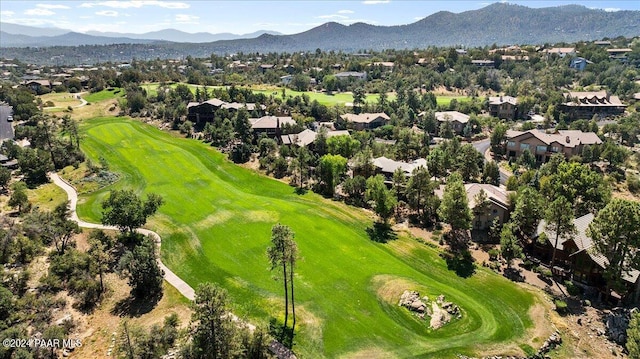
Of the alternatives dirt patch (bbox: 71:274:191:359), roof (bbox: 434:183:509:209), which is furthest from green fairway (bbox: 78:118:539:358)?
roof (bbox: 434:183:509:209)

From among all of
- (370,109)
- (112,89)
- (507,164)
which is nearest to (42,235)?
(507,164)

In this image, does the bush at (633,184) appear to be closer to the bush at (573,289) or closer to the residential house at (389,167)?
the residential house at (389,167)

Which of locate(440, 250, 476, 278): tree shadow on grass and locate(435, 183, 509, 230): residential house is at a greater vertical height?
locate(435, 183, 509, 230): residential house

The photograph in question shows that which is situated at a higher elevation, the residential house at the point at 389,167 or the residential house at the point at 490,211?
the residential house at the point at 389,167

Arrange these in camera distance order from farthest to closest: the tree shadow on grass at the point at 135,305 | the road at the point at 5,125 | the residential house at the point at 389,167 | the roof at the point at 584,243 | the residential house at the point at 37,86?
the residential house at the point at 37,86, the road at the point at 5,125, the residential house at the point at 389,167, the roof at the point at 584,243, the tree shadow on grass at the point at 135,305

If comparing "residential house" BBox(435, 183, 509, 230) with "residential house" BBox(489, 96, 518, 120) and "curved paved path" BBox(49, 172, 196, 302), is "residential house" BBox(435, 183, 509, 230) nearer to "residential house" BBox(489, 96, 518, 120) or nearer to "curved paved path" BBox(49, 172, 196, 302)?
"curved paved path" BBox(49, 172, 196, 302)

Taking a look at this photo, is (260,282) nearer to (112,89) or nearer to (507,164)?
(507,164)

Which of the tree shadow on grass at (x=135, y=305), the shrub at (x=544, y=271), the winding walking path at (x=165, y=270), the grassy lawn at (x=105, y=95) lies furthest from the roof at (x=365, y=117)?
the grassy lawn at (x=105, y=95)
